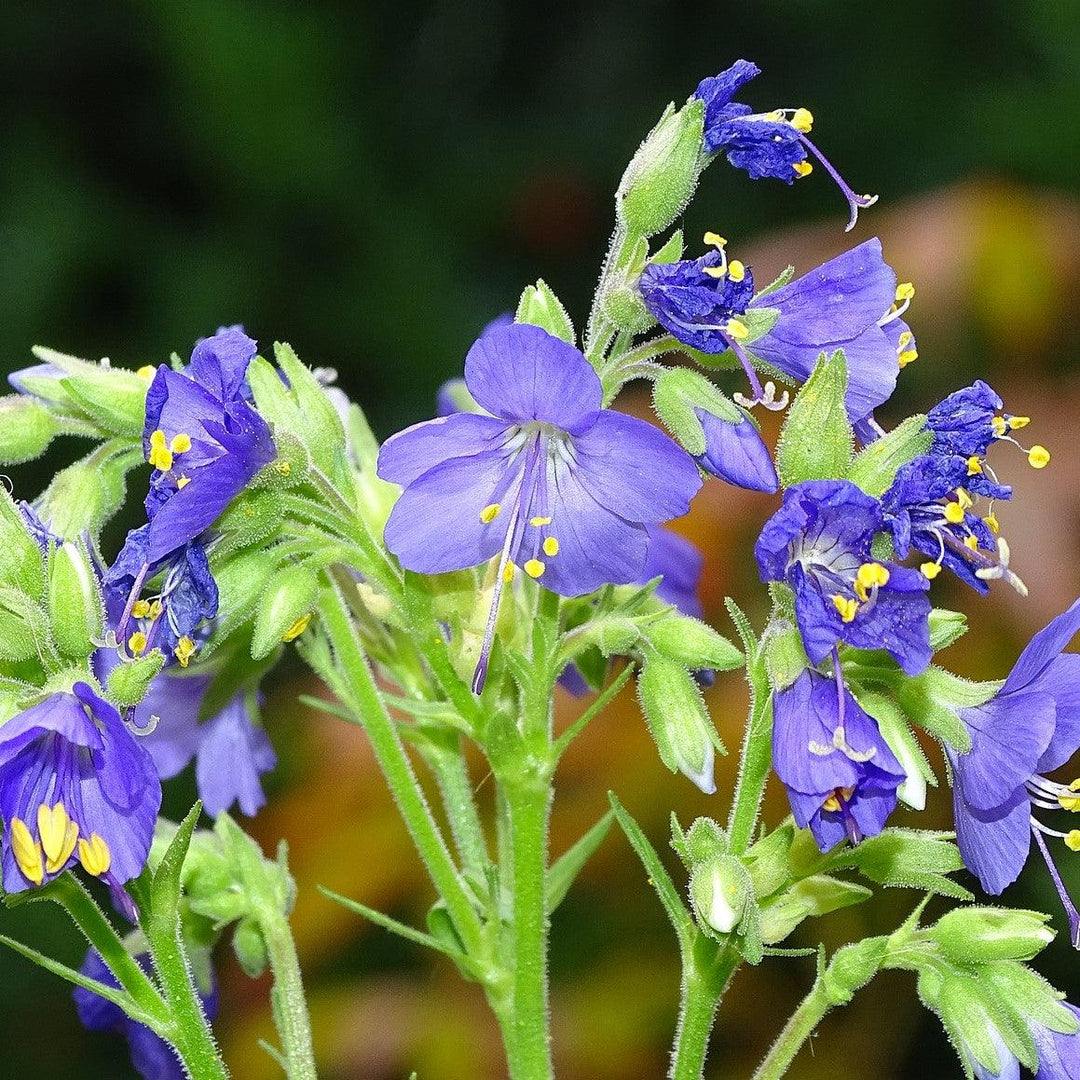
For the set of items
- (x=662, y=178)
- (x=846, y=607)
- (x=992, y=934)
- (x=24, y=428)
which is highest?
(x=662, y=178)

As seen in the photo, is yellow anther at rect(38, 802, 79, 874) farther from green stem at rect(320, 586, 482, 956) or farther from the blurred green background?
the blurred green background

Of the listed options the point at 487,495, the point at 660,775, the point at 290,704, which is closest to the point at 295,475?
the point at 487,495

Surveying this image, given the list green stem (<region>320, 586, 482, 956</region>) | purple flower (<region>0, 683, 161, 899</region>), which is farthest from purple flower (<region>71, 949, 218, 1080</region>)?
purple flower (<region>0, 683, 161, 899</region>)

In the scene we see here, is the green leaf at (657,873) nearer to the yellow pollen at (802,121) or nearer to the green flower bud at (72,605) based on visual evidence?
the green flower bud at (72,605)

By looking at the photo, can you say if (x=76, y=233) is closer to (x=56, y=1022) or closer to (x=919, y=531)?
(x=56, y=1022)

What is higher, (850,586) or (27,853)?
(850,586)

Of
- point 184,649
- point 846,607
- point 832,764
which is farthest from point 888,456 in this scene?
point 184,649

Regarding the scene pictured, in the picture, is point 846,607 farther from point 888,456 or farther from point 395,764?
point 395,764

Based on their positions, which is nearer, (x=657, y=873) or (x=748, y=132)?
(x=657, y=873)
